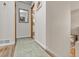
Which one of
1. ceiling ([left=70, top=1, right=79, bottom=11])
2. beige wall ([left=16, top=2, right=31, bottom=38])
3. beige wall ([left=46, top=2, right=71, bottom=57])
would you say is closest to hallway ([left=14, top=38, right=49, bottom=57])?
beige wall ([left=46, top=2, right=71, bottom=57])

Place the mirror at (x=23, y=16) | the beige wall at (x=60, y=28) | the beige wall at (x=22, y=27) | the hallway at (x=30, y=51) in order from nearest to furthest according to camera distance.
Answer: the beige wall at (x=60, y=28) < the hallway at (x=30, y=51) < the beige wall at (x=22, y=27) < the mirror at (x=23, y=16)

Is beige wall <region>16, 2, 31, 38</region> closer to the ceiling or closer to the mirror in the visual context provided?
the mirror

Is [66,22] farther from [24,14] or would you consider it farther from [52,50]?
[24,14]

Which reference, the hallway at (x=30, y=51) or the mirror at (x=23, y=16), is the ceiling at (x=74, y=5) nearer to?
the hallway at (x=30, y=51)

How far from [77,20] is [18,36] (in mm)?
5232

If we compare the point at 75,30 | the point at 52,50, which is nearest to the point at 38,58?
the point at 52,50

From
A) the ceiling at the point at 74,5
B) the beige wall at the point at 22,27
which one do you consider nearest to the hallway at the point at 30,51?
the ceiling at the point at 74,5

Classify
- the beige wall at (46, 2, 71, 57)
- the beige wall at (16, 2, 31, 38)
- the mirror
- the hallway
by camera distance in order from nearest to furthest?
the beige wall at (46, 2, 71, 57) < the hallway < the beige wall at (16, 2, 31, 38) < the mirror

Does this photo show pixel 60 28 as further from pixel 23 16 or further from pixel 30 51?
pixel 23 16

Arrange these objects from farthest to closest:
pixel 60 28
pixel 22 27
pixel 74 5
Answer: pixel 22 27, pixel 74 5, pixel 60 28

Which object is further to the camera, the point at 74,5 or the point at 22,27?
the point at 22,27

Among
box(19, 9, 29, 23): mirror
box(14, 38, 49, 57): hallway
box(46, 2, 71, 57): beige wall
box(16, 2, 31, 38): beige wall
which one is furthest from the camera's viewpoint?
box(19, 9, 29, 23): mirror

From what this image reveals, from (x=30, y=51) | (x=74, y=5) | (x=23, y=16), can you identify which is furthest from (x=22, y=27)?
(x=74, y=5)

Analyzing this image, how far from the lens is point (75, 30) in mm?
4094
